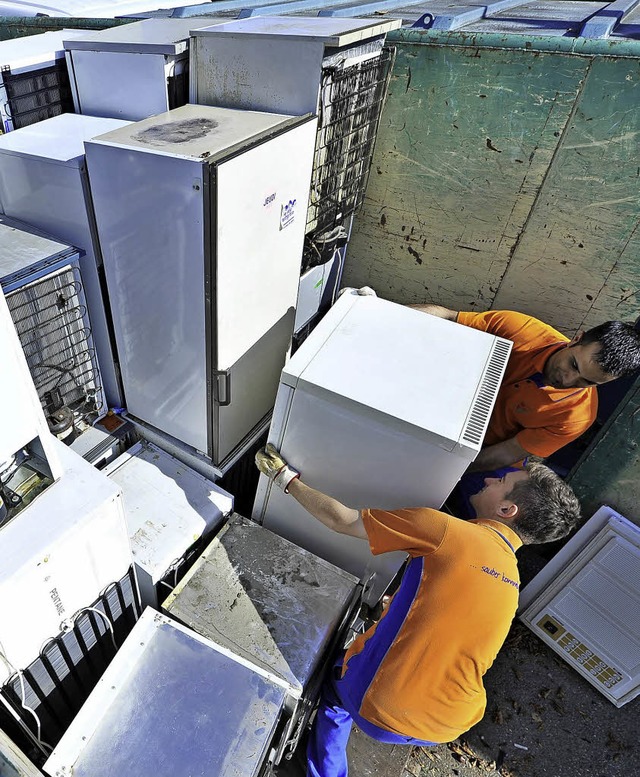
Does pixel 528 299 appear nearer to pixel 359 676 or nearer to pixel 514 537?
→ pixel 514 537

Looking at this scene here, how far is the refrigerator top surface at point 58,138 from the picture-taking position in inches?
72.1

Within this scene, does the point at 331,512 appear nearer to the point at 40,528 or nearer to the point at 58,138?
the point at 40,528

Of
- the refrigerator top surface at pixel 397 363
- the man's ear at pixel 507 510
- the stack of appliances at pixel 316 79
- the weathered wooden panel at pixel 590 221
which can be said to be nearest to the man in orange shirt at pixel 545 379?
the weathered wooden panel at pixel 590 221

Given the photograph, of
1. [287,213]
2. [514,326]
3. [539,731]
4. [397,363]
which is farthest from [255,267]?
[539,731]

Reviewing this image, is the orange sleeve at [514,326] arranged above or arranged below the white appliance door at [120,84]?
below

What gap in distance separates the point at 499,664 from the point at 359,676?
121 cm

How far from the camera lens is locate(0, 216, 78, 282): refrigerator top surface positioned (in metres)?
1.79

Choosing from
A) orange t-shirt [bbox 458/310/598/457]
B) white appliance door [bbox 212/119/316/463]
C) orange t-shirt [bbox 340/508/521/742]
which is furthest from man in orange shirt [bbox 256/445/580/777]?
white appliance door [bbox 212/119/316/463]

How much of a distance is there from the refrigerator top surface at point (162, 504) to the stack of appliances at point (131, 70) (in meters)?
1.67

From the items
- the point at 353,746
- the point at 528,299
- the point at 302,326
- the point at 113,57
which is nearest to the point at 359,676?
the point at 353,746

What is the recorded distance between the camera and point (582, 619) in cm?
254

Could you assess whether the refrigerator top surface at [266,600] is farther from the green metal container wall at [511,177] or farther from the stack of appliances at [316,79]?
the green metal container wall at [511,177]

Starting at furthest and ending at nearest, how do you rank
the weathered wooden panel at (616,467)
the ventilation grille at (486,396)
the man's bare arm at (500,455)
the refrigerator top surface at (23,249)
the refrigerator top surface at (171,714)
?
the man's bare arm at (500,455) < the weathered wooden panel at (616,467) < the refrigerator top surface at (23,249) < the ventilation grille at (486,396) < the refrigerator top surface at (171,714)

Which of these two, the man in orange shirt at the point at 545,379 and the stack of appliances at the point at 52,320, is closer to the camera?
the stack of appliances at the point at 52,320
